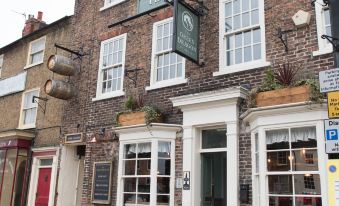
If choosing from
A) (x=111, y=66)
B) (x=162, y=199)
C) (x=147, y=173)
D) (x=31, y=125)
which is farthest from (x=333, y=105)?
(x=31, y=125)

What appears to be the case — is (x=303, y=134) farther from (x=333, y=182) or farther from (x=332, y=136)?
(x=333, y=182)

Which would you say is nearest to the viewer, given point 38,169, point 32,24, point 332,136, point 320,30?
point 332,136

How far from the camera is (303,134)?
289 inches

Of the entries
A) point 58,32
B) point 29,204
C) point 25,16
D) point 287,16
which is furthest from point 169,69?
point 25,16

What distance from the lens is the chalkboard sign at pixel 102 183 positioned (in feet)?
34.8

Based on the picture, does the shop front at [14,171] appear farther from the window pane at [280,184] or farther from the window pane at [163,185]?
the window pane at [280,184]

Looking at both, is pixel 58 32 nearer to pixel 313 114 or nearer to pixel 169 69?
pixel 169 69

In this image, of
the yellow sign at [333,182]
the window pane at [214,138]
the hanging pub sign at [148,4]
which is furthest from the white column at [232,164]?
the hanging pub sign at [148,4]

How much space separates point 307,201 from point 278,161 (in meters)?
0.88

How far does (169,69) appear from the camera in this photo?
1044 cm

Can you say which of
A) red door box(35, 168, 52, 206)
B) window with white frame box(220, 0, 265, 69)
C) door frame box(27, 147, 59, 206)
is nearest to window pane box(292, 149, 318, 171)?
window with white frame box(220, 0, 265, 69)

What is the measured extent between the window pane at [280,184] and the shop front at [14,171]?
9295 millimetres

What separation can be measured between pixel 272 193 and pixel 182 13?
4.37 meters

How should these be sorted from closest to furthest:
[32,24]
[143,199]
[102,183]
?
[143,199], [102,183], [32,24]
